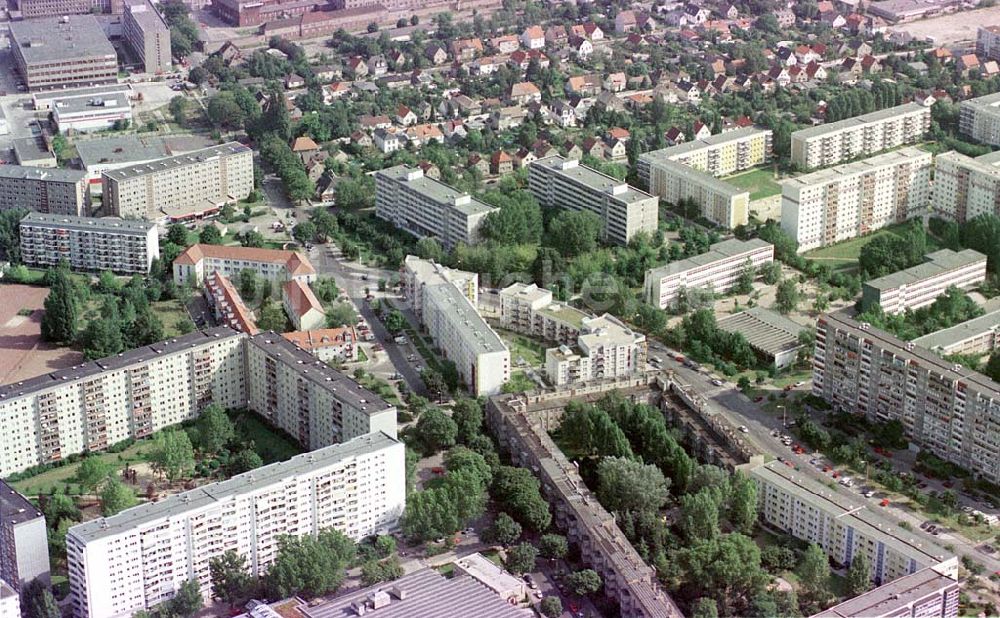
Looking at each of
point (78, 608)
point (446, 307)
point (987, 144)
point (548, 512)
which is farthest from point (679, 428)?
point (987, 144)

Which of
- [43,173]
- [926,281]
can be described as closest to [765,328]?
[926,281]

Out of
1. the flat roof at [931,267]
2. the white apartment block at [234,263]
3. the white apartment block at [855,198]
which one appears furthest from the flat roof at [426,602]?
the white apartment block at [855,198]

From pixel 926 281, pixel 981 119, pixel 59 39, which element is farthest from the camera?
pixel 59 39

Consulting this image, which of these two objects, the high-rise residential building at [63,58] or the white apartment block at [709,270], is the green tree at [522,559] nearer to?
the white apartment block at [709,270]

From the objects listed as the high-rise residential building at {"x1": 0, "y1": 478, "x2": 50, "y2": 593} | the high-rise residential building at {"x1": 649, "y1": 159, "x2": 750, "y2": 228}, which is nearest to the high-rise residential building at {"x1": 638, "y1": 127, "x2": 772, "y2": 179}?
the high-rise residential building at {"x1": 649, "y1": 159, "x2": 750, "y2": 228}

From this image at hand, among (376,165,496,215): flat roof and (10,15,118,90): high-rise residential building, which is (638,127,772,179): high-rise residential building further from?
(10,15,118,90): high-rise residential building

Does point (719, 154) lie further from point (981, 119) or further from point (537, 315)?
point (537, 315)
